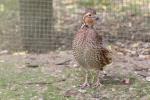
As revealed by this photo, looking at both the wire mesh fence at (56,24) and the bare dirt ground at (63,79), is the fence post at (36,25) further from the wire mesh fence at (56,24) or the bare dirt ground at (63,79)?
the bare dirt ground at (63,79)

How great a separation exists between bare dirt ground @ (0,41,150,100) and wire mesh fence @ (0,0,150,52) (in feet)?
2.21

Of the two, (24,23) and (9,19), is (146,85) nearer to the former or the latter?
(24,23)

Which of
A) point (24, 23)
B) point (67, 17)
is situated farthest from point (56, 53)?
point (67, 17)

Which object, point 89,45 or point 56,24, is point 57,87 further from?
point 56,24

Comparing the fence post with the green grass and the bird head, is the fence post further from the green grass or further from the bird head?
the bird head

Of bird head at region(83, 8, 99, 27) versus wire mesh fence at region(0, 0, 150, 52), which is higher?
bird head at region(83, 8, 99, 27)

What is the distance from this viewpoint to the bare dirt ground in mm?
5367

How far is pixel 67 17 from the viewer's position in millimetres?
9078

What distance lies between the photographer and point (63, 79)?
19.2 feet

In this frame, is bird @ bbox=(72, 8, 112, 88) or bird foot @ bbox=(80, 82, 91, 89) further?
bird foot @ bbox=(80, 82, 91, 89)

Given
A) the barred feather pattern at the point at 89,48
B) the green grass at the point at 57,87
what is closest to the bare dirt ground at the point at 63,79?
the green grass at the point at 57,87

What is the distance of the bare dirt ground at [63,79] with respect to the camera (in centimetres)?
537

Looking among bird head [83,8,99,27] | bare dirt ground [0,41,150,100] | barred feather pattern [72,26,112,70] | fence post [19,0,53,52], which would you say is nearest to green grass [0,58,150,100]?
Answer: bare dirt ground [0,41,150,100]

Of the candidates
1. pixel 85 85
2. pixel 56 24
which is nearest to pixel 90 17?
pixel 85 85
